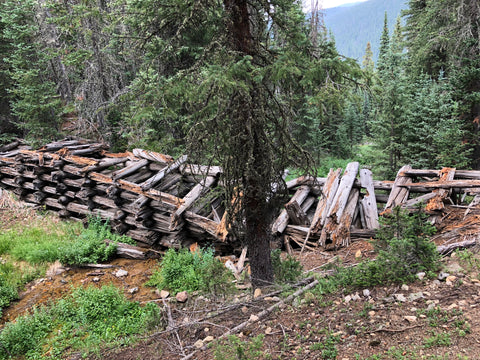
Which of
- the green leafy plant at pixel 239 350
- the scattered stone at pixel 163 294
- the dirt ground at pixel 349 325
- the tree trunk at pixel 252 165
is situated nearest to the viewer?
the dirt ground at pixel 349 325

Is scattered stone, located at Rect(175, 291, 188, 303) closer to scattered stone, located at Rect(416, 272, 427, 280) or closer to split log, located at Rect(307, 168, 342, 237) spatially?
split log, located at Rect(307, 168, 342, 237)

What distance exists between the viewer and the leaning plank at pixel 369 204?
7.97 metres

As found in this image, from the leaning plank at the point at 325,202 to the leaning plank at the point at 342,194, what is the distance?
0.41 ft

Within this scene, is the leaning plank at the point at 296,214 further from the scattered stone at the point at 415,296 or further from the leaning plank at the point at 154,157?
the scattered stone at the point at 415,296

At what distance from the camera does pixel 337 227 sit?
25.2ft

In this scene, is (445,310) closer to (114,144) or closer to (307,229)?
(307,229)

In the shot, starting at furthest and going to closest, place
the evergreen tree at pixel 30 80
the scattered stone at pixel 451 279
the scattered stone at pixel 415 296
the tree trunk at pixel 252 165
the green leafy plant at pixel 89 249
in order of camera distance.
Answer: the evergreen tree at pixel 30 80
the green leafy plant at pixel 89 249
the tree trunk at pixel 252 165
the scattered stone at pixel 451 279
the scattered stone at pixel 415 296

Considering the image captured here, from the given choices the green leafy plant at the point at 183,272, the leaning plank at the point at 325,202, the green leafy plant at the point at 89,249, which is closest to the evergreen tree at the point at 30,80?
the green leafy plant at the point at 89,249

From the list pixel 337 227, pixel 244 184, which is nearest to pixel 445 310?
pixel 244 184

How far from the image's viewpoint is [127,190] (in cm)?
909

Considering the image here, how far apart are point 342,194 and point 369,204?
819 mm

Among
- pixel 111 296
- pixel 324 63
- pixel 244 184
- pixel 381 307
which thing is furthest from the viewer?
pixel 111 296

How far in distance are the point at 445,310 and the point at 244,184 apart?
293cm

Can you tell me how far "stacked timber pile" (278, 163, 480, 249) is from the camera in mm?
7504
